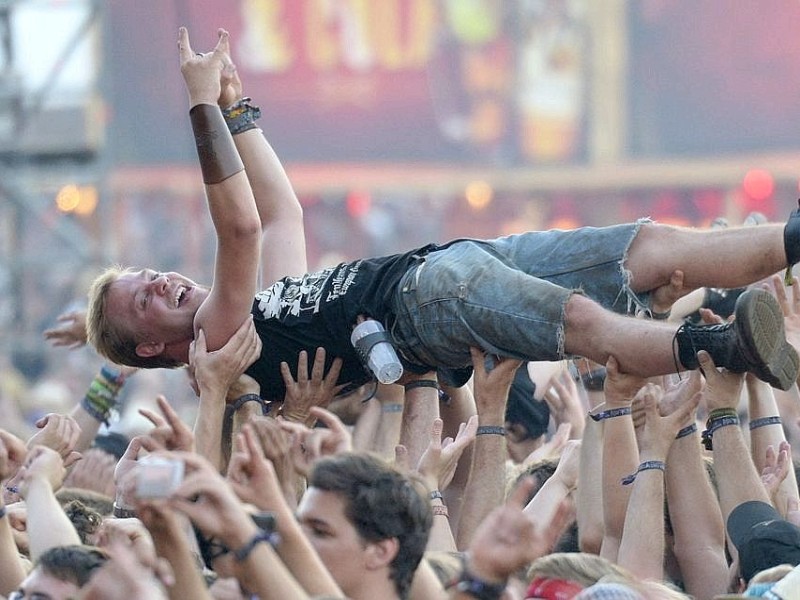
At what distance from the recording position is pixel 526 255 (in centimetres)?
509

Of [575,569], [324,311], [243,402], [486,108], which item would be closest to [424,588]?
[575,569]

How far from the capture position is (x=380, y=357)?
16.5 ft

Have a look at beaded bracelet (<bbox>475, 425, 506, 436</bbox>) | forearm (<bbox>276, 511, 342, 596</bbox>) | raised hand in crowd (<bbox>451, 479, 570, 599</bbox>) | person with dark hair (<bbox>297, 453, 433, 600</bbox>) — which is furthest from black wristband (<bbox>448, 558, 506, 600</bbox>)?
beaded bracelet (<bbox>475, 425, 506, 436</bbox>)

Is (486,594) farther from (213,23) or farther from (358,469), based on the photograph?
(213,23)

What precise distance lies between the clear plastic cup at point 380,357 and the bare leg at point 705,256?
764mm

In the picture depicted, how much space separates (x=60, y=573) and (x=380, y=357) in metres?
1.50

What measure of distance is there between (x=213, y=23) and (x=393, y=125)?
10.4 feet

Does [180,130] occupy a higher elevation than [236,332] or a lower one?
lower

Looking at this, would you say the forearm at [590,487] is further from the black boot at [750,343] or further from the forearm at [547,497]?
the black boot at [750,343]

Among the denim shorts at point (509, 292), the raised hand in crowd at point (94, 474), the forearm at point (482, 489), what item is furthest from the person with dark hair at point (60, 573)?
the raised hand in crowd at point (94, 474)

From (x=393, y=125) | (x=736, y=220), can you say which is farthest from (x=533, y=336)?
(x=393, y=125)

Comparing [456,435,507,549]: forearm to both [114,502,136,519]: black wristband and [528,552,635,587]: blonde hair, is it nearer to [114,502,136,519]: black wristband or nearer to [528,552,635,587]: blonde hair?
[528,552,635,587]: blonde hair

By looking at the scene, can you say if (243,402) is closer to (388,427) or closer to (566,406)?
(388,427)

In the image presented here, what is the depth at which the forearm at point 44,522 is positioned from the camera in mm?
4141
